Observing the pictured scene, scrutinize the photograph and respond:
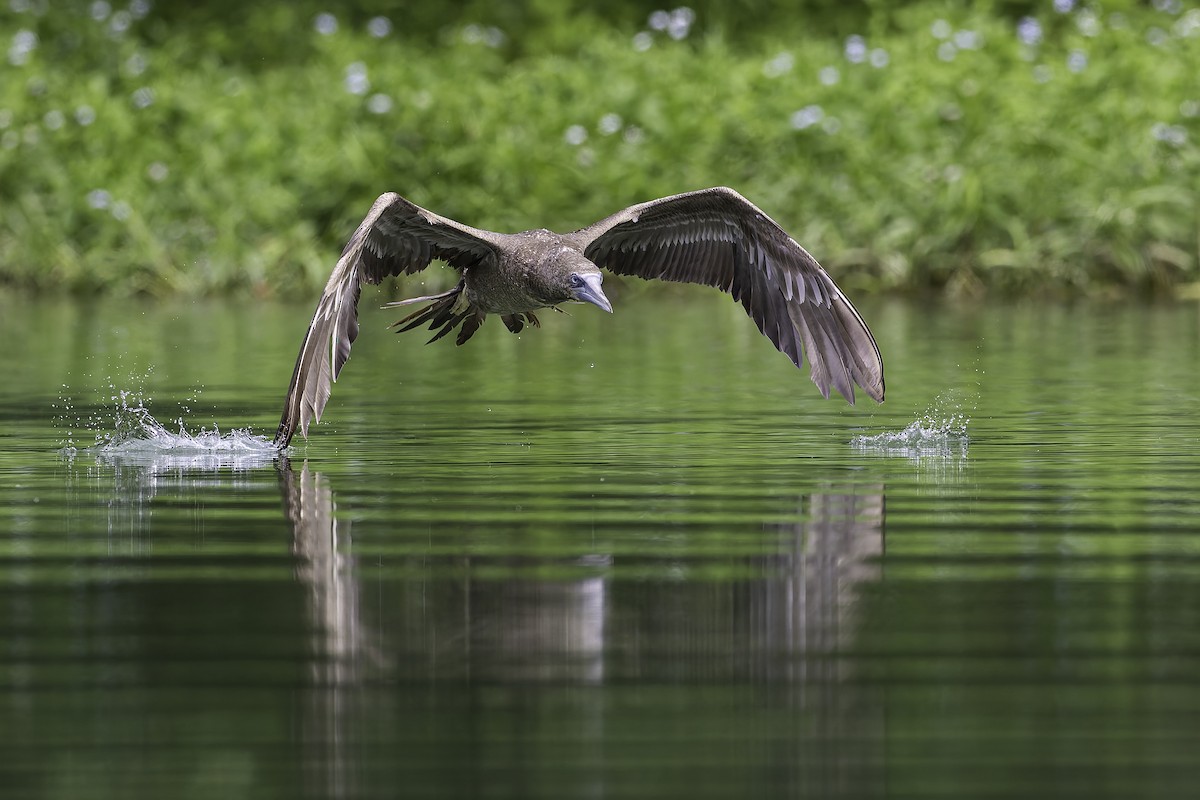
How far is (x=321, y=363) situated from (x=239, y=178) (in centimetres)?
1280

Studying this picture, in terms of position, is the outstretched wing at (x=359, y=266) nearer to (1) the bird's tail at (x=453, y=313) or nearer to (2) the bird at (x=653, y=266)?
(2) the bird at (x=653, y=266)

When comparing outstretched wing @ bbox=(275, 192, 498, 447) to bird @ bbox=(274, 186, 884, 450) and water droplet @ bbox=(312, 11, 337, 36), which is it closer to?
bird @ bbox=(274, 186, 884, 450)

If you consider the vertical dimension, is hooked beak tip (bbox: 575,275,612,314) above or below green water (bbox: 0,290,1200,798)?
above

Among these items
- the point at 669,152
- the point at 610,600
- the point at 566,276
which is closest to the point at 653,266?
the point at 566,276

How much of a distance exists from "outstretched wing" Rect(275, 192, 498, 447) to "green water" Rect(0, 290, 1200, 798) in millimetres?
328

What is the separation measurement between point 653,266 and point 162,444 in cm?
248

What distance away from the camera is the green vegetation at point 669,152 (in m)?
18.4

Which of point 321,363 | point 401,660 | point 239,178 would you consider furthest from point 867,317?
point 401,660

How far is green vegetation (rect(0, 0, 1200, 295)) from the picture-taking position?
60.4ft

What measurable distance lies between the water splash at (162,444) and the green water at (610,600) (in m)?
0.06

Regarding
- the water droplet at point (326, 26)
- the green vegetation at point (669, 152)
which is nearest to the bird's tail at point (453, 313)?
the green vegetation at point (669, 152)

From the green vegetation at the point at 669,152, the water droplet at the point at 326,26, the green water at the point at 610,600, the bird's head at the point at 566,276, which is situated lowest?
the green water at the point at 610,600

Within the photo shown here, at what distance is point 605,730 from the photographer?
4.24m

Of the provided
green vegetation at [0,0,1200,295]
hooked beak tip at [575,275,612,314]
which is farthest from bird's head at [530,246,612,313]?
green vegetation at [0,0,1200,295]
